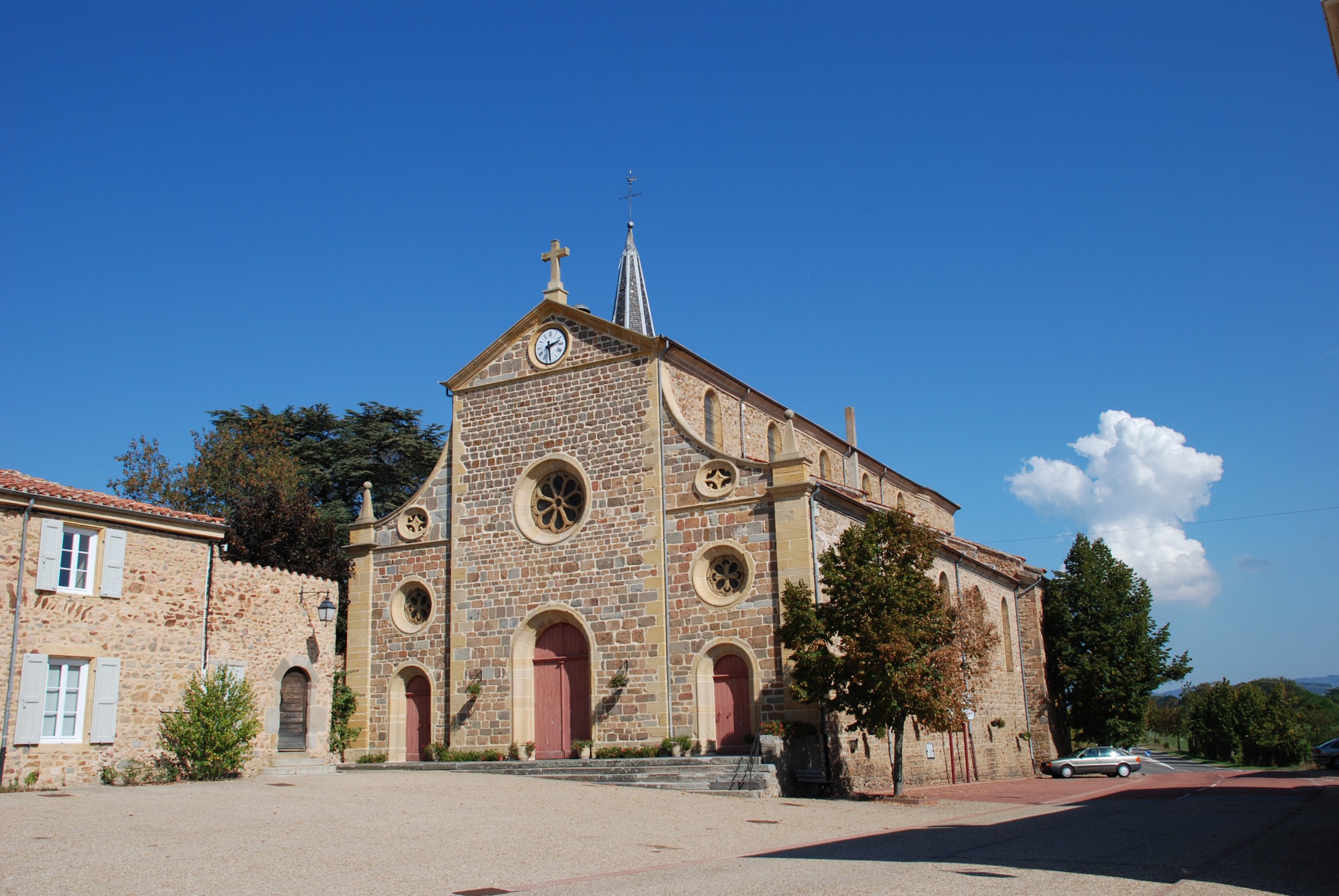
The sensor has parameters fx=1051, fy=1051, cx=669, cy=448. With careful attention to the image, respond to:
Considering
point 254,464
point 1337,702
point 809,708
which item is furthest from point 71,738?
point 1337,702

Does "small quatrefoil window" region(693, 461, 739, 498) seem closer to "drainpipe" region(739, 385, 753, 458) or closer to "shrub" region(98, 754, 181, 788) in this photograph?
"drainpipe" region(739, 385, 753, 458)

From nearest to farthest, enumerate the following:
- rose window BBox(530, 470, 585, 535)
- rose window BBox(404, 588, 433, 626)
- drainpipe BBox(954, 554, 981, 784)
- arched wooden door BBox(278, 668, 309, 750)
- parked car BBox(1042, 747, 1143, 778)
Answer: arched wooden door BBox(278, 668, 309, 750) → rose window BBox(530, 470, 585, 535) → rose window BBox(404, 588, 433, 626) → drainpipe BBox(954, 554, 981, 784) → parked car BBox(1042, 747, 1143, 778)

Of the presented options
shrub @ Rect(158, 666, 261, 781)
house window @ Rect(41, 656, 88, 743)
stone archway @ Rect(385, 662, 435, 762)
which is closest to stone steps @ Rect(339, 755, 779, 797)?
stone archway @ Rect(385, 662, 435, 762)

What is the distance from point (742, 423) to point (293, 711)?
1342 centimetres

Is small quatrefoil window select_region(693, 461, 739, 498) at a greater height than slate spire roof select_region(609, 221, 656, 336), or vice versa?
slate spire roof select_region(609, 221, 656, 336)

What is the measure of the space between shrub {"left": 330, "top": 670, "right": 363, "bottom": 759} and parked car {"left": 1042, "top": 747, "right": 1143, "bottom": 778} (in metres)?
22.7

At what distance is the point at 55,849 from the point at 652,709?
46.4 ft

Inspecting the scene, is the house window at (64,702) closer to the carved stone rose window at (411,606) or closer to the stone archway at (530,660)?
the carved stone rose window at (411,606)

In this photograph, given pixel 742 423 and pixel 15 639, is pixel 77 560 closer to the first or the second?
pixel 15 639

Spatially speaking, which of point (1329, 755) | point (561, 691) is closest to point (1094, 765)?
point (1329, 755)

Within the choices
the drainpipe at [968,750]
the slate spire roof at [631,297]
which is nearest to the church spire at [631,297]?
the slate spire roof at [631,297]

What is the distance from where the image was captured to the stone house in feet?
58.5

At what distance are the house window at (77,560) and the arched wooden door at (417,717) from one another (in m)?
9.28

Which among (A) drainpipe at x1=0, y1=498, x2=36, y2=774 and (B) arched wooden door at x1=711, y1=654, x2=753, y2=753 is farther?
(B) arched wooden door at x1=711, y1=654, x2=753, y2=753
